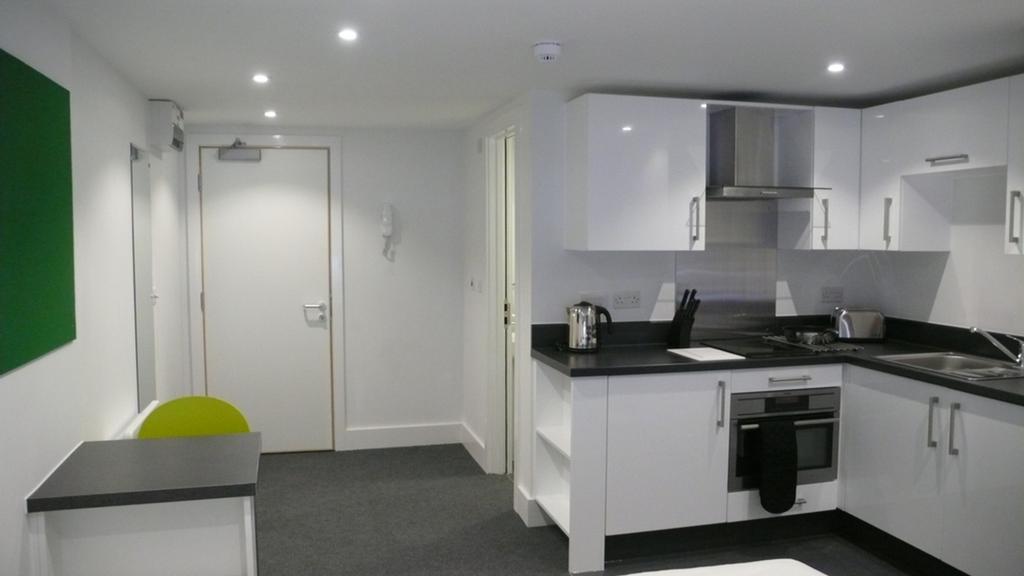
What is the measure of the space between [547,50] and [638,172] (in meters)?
0.97

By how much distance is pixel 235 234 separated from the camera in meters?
5.25

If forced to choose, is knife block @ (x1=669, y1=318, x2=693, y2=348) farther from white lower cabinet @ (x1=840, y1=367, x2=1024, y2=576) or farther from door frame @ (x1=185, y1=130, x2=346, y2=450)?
door frame @ (x1=185, y1=130, x2=346, y2=450)

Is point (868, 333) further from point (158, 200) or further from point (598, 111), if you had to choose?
point (158, 200)

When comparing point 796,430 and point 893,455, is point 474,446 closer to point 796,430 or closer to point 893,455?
point 796,430

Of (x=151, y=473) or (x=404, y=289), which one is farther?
(x=404, y=289)

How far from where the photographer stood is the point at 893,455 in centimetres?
352

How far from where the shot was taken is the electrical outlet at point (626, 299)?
13.4 ft

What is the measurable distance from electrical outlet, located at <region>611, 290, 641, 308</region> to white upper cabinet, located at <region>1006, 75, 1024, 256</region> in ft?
5.53

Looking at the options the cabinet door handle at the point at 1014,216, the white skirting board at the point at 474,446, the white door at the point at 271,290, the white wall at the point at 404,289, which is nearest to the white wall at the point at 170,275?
the white door at the point at 271,290

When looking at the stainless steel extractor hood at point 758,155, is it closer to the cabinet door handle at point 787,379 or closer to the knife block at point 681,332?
the knife block at point 681,332

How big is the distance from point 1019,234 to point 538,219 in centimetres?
210

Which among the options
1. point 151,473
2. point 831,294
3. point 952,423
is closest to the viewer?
point 151,473

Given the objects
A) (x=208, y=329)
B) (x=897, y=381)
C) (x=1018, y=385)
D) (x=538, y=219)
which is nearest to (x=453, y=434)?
(x=208, y=329)

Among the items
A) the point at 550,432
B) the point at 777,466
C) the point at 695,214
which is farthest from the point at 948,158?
the point at 550,432
